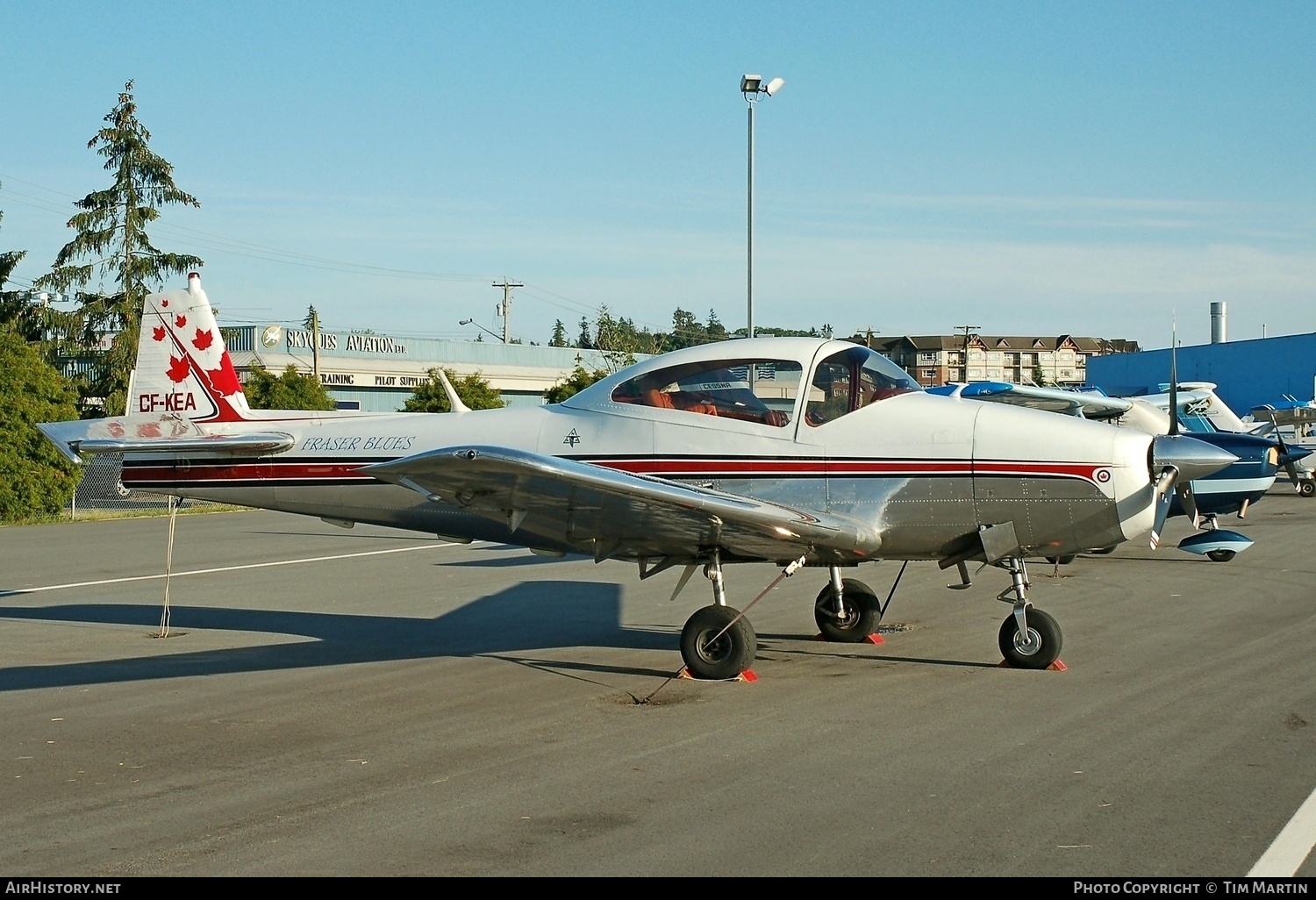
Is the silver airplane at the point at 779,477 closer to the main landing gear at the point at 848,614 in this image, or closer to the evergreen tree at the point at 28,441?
the main landing gear at the point at 848,614

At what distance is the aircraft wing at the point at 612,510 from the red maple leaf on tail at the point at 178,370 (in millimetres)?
3719

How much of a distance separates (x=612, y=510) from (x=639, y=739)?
186 cm

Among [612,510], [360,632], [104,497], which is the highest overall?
[612,510]

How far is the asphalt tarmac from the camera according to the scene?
16.1 feet

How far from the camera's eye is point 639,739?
22.7ft

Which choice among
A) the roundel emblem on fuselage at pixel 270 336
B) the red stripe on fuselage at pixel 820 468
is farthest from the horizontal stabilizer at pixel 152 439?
the roundel emblem on fuselage at pixel 270 336

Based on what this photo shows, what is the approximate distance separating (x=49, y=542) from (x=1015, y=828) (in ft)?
69.0

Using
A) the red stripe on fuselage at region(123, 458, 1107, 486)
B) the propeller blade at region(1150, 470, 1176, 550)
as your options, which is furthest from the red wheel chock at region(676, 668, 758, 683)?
the propeller blade at region(1150, 470, 1176, 550)

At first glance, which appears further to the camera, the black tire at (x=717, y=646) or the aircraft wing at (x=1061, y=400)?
the aircraft wing at (x=1061, y=400)

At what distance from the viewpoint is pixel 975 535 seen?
8.58 m

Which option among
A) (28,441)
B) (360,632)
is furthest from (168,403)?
(28,441)

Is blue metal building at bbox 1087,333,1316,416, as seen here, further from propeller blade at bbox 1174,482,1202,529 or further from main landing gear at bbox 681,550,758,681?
main landing gear at bbox 681,550,758,681

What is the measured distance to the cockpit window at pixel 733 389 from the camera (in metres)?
8.88

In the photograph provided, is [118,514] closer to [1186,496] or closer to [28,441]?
[28,441]
